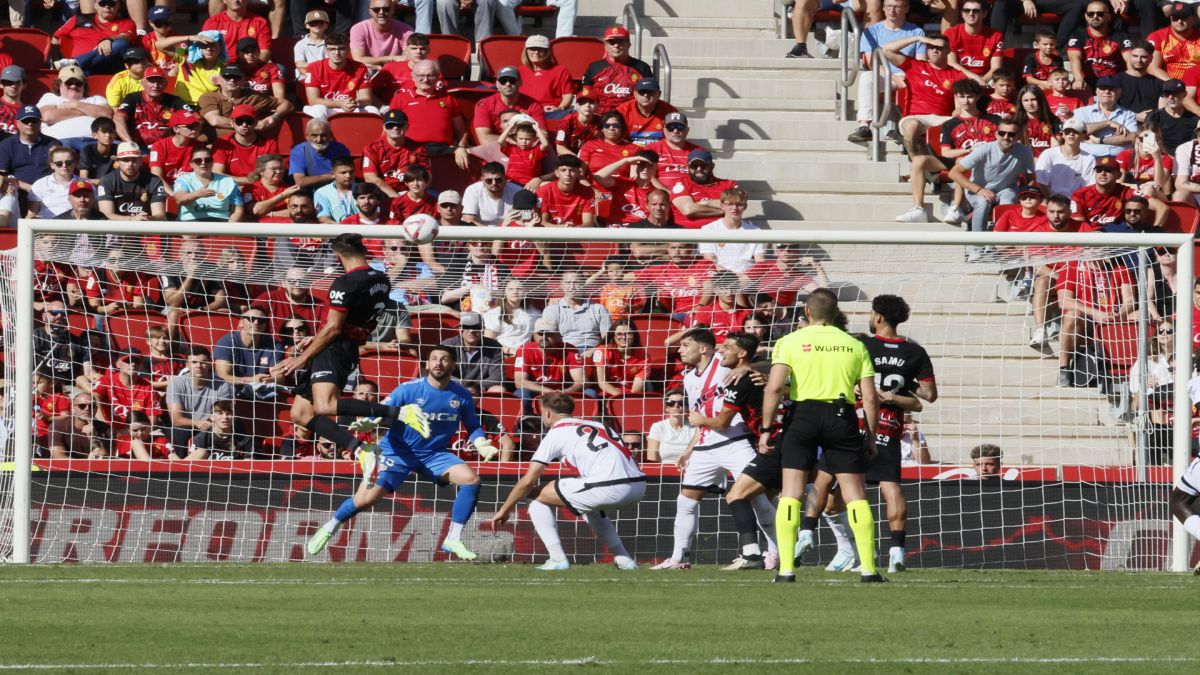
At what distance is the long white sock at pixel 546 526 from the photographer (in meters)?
11.6

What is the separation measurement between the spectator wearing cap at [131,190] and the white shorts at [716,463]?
594cm

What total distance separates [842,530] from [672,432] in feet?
7.47

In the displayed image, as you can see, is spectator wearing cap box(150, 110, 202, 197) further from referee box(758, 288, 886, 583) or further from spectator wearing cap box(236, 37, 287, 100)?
referee box(758, 288, 886, 583)

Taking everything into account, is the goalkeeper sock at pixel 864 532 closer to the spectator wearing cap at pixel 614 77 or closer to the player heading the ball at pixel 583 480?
the player heading the ball at pixel 583 480

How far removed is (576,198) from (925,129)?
394 centimetres

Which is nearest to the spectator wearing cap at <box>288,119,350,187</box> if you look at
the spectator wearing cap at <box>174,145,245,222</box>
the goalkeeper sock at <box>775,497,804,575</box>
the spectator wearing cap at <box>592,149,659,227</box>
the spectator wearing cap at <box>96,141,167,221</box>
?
the spectator wearing cap at <box>174,145,245,222</box>

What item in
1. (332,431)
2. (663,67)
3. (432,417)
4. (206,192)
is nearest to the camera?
(332,431)

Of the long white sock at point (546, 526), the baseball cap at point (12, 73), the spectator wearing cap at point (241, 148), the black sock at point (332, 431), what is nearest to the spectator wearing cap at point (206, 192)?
the spectator wearing cap at point (241, 148)

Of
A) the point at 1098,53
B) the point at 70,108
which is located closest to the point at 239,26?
the point at 70,108

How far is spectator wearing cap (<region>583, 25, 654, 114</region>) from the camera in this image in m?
Answer: 18.1

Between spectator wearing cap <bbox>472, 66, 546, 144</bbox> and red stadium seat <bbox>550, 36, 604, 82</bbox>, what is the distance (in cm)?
143

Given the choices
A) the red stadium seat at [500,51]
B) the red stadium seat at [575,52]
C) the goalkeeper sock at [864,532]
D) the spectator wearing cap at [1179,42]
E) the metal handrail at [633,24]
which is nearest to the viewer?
the goalkeeper sock at [864,532]

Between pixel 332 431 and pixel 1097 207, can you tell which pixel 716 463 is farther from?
pixel 1097 207

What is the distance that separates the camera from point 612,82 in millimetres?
18125
